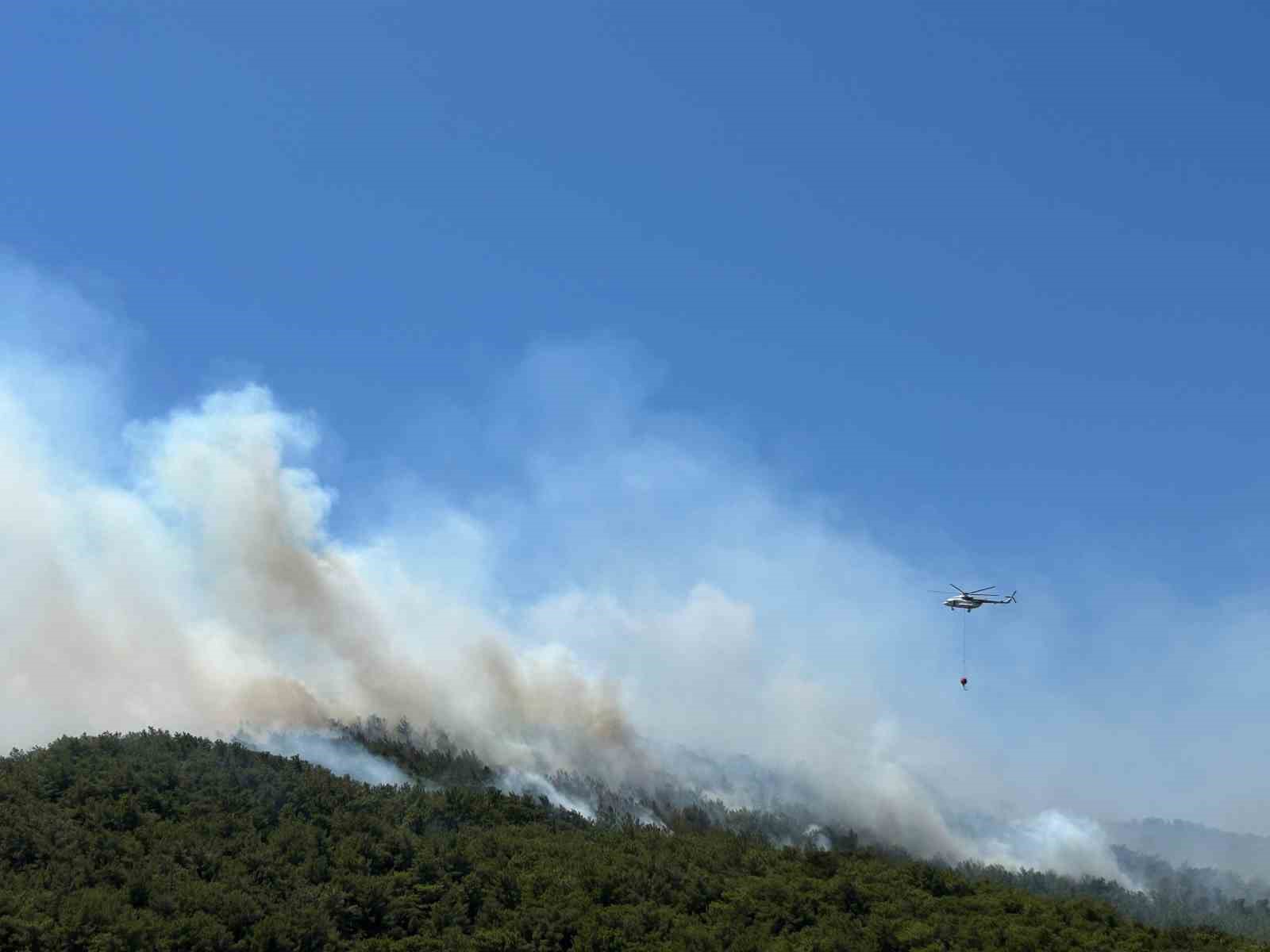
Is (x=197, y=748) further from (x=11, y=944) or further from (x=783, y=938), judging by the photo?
(x=783, y=938)

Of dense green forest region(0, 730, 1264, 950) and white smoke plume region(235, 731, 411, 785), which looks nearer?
dense green forest region(0, 730, 1264, 950)

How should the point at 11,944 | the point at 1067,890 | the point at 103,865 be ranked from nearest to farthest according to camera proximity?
the point at 11,944
the point at 103,865
the point at 1067,890

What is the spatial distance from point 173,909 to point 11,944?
808 centimetres

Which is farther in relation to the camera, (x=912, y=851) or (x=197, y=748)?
(x=912, y=851)

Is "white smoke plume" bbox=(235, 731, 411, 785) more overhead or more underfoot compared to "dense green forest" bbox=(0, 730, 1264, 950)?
more overhead

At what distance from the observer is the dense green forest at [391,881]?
60562 mm

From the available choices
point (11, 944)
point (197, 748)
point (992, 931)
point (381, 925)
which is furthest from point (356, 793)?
point (992, 931)

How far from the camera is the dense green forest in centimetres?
6056

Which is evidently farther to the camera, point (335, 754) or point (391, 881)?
point (335, 754)

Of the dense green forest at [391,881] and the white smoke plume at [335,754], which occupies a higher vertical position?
the white smoke plume at [335,754]

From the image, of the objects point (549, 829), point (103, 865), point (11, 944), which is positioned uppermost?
point (549, 829)

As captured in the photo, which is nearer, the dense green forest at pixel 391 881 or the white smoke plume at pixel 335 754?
the dense green forest at pixel 391 881

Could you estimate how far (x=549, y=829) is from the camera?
8825 cm

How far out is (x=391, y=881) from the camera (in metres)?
68.9
